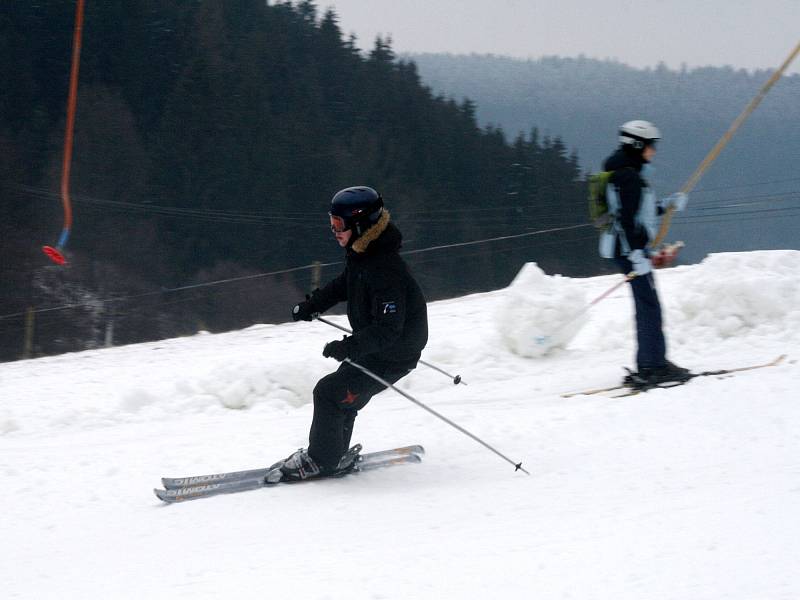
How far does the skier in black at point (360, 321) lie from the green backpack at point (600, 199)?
2331 millimetres

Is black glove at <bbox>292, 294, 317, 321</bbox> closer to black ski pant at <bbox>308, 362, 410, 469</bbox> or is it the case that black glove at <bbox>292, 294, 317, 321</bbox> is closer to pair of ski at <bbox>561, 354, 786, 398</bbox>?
black ski pant at <bbox>308, 362, 410, 469</bbox>

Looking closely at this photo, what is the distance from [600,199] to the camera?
22.7ft

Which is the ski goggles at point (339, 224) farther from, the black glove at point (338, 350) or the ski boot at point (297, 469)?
the ski boot at point (297, 469)

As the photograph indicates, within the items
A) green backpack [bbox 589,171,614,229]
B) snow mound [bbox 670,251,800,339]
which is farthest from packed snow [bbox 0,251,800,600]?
green backpack [bbox 589,171,614,229]

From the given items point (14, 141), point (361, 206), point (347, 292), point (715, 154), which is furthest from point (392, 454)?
point (14, 141)

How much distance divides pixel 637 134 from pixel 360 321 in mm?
2948

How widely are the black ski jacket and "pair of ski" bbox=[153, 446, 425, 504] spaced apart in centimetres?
73

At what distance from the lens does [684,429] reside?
230 inches

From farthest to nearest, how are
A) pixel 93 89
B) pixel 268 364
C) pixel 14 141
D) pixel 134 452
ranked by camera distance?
pixel 93 89 → pixel 14 141 → pixel 268 364 → pixel 134 452

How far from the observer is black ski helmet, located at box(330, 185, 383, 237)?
4.99 meters

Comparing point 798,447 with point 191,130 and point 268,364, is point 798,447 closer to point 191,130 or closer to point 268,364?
point 268,364

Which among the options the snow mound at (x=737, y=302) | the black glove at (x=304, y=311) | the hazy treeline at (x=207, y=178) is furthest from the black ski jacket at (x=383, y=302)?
the hazy treeline at (x=207, y=178)

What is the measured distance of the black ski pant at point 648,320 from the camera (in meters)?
6.91

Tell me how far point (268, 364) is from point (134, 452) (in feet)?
7.33
